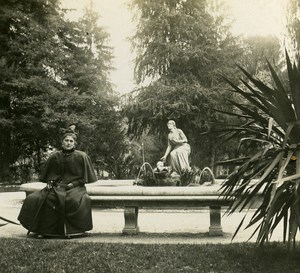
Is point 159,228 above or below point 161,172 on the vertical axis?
below

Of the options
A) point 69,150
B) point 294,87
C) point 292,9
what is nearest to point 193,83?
point 292,9

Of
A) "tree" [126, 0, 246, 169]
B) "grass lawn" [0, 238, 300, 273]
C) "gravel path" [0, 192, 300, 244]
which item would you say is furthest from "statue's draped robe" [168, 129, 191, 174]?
"tree" [126, 0, 246, 169]

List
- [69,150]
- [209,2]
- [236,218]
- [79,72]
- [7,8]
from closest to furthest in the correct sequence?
[69,150] < [236,218] < [7,8] < [79,72] < [209,2]

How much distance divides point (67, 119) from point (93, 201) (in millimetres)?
15450

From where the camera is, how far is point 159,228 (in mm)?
8398

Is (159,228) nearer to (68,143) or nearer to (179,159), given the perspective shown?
(68,143)

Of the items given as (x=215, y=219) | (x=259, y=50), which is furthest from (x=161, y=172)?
(x=259, y=50)

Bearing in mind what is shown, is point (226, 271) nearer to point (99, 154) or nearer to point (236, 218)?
point (236, 218)

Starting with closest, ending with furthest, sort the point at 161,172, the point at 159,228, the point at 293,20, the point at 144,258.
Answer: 1. the point at 144,258
2. the point at 159,228
3. the point at 161,172
4. the point at 293,20

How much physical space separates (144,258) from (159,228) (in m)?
2.65

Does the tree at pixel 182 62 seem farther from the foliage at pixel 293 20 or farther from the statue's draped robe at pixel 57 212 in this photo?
the statue's draped robe at pixel 57 212

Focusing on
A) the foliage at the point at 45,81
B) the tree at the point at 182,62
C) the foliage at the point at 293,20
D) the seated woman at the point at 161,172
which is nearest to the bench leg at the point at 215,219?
the seated woman at the point at 161,172

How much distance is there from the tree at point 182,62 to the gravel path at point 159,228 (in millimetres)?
16165

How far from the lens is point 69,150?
7.87m
